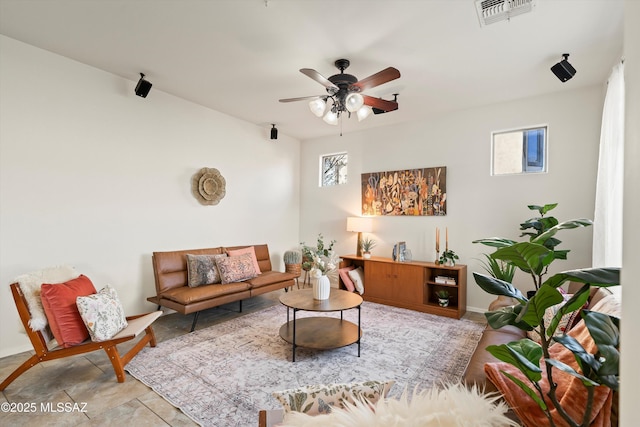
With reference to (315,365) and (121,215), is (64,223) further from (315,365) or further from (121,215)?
(315,365)

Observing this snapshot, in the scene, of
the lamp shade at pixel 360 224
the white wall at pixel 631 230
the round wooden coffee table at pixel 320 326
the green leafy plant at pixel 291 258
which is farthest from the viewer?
the green leafy plant at pixel 291 258

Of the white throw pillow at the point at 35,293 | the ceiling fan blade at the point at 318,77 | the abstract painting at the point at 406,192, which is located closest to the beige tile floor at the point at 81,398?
the white throw pillow at the point at 35,293

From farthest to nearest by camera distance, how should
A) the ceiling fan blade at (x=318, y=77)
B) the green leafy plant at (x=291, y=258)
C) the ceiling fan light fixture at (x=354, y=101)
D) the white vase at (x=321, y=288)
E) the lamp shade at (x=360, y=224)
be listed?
the green leafy plant at (x=291, y=258), the lamp shade at (x=360, y=224), the white vase at (x=321, y=288), the ceiling fan light fixture at (x=354, y=101), the ceiling fan blade at (x=318, y=77)

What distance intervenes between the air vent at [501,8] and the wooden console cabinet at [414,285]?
9.03 feet

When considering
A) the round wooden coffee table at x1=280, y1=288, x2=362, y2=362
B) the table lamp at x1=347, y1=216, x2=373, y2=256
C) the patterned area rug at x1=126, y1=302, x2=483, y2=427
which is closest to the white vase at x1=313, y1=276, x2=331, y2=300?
the round wooden coffee table at x1=280, y1=288, x2=362, y2=362

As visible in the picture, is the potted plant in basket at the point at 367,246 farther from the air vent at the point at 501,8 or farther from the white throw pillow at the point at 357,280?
the air vent at the point at 501,8

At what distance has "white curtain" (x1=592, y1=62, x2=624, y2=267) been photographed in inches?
93.6

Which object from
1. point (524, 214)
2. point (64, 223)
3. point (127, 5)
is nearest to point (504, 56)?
point (524, 214)

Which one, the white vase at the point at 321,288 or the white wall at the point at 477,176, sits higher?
the white wall at the point at 477,176

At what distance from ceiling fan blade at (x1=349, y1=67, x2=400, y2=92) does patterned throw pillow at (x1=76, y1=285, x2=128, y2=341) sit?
276 centimetres

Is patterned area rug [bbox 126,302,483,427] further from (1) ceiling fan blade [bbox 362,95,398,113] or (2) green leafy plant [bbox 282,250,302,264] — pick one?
(1) ceiling fan blade [bbox 362,95,398,113]

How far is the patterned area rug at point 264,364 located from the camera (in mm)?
2068

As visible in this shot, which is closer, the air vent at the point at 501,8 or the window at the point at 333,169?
the air vent at the point at 501,8

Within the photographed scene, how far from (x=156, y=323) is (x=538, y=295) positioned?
389 cm
